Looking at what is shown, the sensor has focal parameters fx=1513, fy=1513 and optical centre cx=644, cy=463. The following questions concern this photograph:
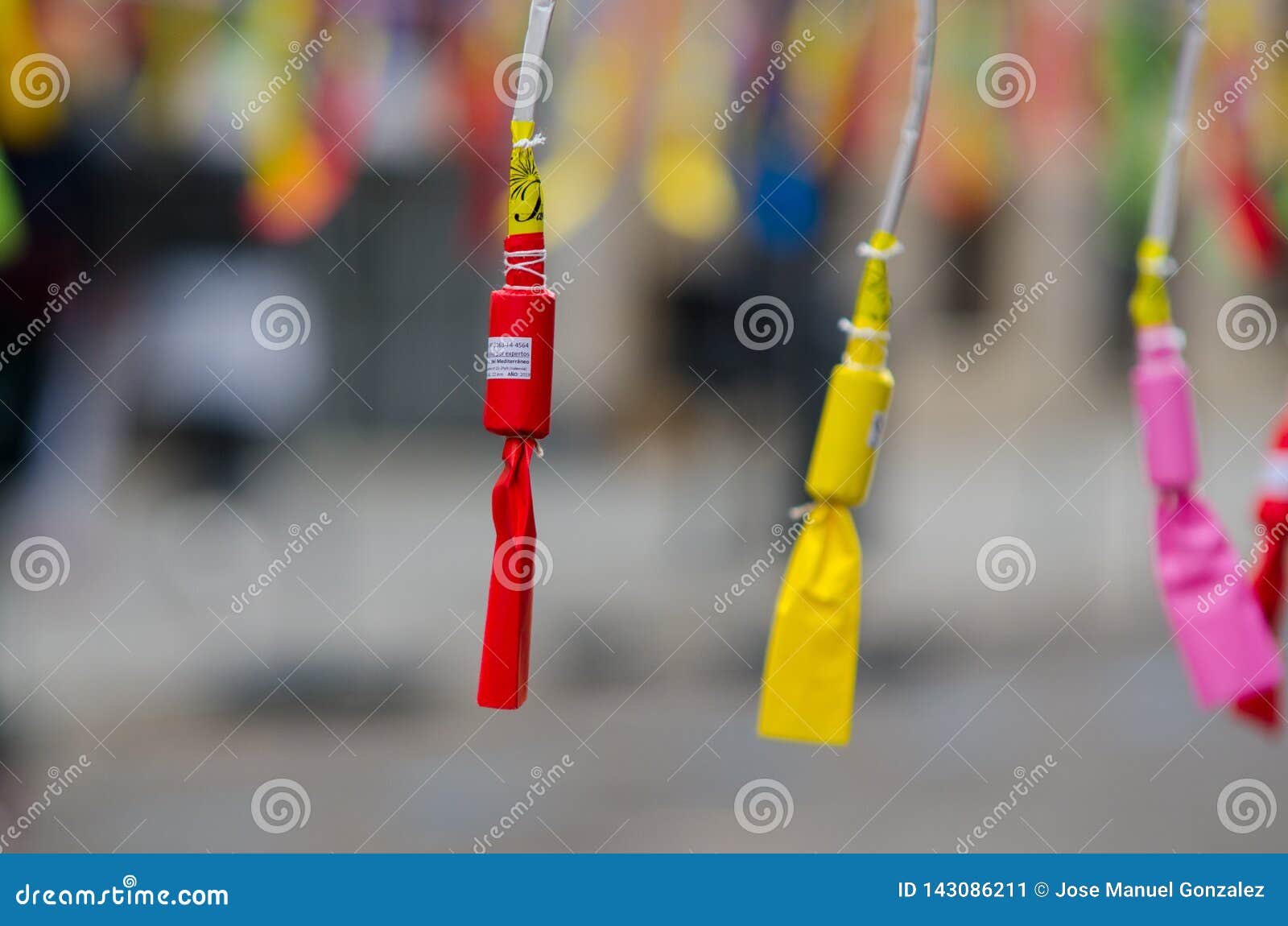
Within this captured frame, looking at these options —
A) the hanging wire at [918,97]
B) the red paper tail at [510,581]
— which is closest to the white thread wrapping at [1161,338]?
the hanging wire at [918,97]

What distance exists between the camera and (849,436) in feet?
3.73

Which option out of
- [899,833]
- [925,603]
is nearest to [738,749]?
[899,833]

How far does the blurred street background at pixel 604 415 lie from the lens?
193 cm

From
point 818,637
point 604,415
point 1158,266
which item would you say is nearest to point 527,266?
point 818,637

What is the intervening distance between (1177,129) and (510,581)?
0.59 metres

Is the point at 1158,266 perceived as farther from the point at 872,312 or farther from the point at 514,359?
→ the point at 514,359

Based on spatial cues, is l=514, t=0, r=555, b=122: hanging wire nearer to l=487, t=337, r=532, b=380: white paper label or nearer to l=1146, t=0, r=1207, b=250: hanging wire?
l=487, t=337, r=532, b=380: white paper label

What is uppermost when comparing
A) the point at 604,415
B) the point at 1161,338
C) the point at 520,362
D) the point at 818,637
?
the point at 604,415

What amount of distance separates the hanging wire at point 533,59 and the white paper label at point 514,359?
0.16 m

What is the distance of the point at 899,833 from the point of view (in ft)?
12.6

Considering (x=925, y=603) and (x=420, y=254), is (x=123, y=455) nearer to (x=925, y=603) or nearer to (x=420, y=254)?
(x=420, y=254)

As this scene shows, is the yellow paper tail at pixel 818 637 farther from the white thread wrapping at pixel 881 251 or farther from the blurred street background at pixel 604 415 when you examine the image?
the blurred street background at pixel 604 415

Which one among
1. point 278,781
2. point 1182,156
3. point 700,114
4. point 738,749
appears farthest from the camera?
point 738,749

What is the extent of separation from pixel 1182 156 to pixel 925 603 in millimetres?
5162
